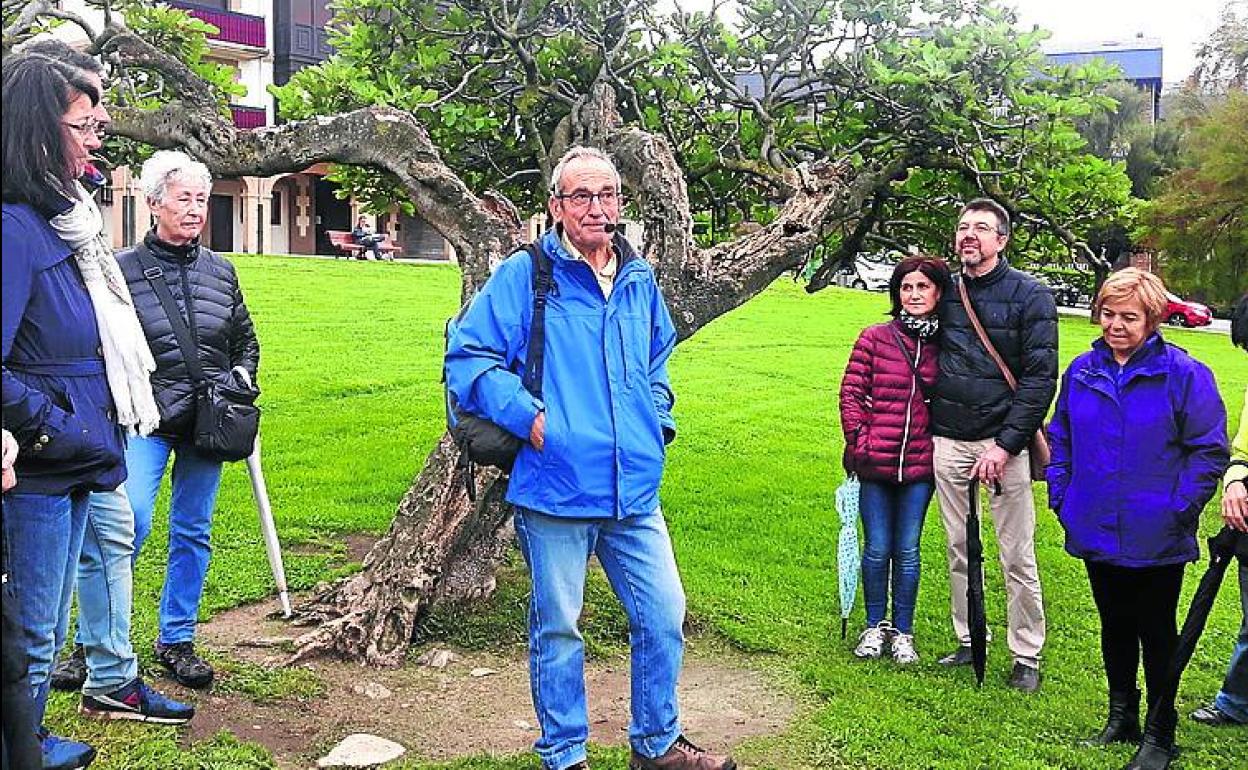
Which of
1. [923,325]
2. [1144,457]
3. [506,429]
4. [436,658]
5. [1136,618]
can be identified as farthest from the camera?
[923,325]

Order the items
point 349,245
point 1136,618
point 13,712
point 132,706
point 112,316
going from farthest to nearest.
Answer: point 349,245 < point 1136,618 < point 132,706 < point 112,316 < point 13,712

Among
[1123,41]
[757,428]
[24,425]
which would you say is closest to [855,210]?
[24,425]

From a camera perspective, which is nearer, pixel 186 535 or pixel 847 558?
pixel 186 535

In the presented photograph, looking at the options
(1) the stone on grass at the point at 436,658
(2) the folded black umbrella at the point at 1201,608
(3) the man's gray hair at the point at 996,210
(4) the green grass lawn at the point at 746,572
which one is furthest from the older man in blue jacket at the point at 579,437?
(3) the man's gray hair at the point at 996,210

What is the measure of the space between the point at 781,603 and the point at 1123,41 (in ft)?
173

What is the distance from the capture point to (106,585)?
464 centimetres

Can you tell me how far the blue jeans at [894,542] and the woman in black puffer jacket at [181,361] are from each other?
297cm

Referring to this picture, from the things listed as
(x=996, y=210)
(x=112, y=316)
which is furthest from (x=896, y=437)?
(x=112, y=316)

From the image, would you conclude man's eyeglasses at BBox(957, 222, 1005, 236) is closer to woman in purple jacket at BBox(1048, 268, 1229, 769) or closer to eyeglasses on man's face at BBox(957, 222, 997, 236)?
eyeglasses on man's face at BBox(957, 222, 997, 236)

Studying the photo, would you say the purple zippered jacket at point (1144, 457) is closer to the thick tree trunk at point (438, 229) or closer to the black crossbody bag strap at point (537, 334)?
the thick tree trunk at point (438, 229)

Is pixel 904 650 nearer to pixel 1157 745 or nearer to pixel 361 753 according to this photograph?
pixel 1157 745

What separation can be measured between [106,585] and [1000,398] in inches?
151

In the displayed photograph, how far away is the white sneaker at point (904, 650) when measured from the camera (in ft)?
19.7

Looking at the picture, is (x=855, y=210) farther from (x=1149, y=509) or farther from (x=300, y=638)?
(x=300, y=638)
